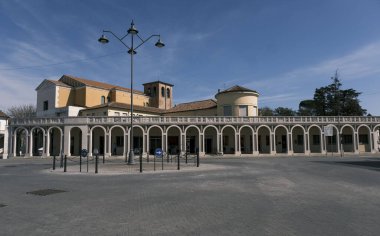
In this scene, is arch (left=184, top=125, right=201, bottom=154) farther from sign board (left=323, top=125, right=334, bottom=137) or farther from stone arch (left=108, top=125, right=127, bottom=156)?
→ sign board (left=323, top=125, right=334, bottom=137)

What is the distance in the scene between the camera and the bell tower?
63812 mm

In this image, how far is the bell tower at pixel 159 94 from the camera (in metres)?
63.8

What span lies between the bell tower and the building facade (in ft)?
42.4

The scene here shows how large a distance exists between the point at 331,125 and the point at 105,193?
1610 inches

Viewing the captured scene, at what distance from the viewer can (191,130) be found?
45.6 metres

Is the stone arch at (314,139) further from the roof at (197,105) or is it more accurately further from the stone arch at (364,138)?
the roof at (197,105)

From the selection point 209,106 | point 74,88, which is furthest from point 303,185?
point 74,88

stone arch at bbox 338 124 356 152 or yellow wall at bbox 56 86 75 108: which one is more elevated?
yellow wall at bbox 56 86 75 108

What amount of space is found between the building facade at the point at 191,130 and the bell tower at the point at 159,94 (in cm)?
1293

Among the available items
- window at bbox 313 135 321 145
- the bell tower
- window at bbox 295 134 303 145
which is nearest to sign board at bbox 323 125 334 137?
window at bbox 313 135 321 145

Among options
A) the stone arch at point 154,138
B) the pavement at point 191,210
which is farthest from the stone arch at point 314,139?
the pavement at point 191,210

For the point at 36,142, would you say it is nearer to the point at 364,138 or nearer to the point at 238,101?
the point at 238,101

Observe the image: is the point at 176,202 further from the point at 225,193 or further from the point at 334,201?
the point at 334,201

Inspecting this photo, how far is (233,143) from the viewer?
45625 mm
